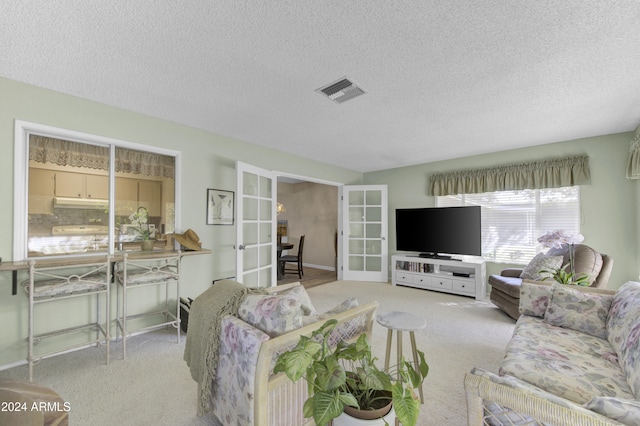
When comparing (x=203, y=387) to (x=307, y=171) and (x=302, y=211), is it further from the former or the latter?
(x=302, y=211)

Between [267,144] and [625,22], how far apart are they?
142 inches

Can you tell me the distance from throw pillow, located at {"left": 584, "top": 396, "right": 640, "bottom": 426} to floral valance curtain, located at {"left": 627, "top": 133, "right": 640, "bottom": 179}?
11.8 feet

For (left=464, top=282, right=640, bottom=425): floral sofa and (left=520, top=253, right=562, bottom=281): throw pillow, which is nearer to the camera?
(left=464, top=282, right=640, bottom=425): floral sofa

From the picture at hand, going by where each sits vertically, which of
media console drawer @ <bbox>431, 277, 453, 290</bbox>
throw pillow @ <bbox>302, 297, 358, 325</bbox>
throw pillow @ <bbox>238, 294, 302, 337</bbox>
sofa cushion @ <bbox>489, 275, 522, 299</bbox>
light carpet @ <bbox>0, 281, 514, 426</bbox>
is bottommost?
light carpet @ <bbox>0, 281, 514, 426</bbox>

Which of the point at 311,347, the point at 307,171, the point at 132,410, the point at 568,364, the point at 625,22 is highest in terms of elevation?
the point at 625,22

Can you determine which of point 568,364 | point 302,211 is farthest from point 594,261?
point 302,211

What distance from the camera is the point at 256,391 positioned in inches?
47.8

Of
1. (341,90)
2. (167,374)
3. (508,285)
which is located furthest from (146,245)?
(508,285)

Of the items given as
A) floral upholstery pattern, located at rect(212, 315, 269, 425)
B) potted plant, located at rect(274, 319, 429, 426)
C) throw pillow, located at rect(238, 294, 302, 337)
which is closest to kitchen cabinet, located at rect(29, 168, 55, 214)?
floral upholstery pattern, located at rect(212, 315, 269, 425)

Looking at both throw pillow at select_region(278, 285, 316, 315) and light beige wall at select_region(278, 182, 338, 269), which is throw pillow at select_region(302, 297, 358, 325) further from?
light beige wall at select_region(278, 182, 338, 269)

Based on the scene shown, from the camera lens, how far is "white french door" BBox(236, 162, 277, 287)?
3361 mm

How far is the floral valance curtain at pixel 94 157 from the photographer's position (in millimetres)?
2484

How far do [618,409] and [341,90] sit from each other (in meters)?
2.45

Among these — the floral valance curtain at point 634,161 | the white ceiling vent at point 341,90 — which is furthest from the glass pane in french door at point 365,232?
the floral valance curtain at point 634,161
